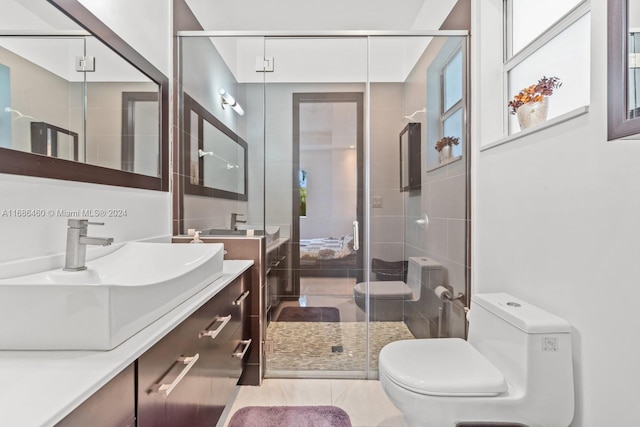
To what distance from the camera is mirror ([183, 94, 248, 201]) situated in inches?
83.3

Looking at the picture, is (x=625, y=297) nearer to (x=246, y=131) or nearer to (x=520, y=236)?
(x=520, y=236)

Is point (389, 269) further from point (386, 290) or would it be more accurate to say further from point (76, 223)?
point (76, 223)

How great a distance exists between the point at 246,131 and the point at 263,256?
98 cm

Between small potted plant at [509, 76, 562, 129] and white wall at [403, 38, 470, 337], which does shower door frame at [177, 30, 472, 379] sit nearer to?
white wall at [403, 38, 470, 337]

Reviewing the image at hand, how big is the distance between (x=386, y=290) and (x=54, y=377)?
200 centimetres

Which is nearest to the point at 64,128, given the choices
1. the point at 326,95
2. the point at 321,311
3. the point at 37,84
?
the point at 37,84

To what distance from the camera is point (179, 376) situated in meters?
0.98

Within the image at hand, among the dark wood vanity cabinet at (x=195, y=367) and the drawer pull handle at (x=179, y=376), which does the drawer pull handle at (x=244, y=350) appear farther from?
the drawer pull handle at (x=179, y=376)

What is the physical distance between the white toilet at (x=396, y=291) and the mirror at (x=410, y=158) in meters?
0.57

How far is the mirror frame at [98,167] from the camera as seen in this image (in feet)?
3.22

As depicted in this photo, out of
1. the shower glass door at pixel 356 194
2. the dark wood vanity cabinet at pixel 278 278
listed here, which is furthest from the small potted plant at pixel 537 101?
the dark wood vanity cabinet at pixel 278 278

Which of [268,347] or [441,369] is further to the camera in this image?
[268,347]

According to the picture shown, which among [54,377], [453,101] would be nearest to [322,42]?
[453,101]

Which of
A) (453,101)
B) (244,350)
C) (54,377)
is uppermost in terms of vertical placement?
(453,101)
